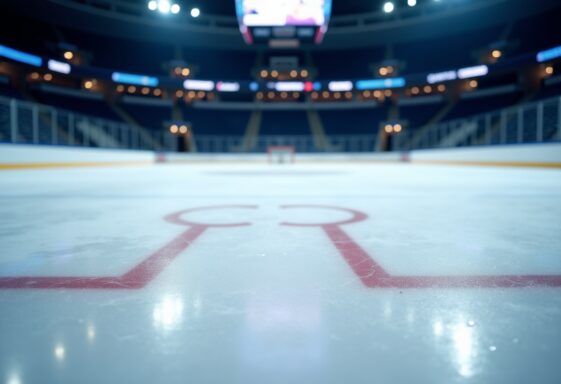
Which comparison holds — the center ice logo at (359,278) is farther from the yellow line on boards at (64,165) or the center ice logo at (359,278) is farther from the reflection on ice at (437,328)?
the yellow line on boards at (64,165)

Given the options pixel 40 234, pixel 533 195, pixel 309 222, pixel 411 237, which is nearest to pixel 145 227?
pixel 40 234

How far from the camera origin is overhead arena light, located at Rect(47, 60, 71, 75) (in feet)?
77.8

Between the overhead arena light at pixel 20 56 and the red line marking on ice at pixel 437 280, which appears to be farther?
the overhead arena light at pixel 20 56

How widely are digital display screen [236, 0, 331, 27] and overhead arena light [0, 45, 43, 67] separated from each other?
13.9m

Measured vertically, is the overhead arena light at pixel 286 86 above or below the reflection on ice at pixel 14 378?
above

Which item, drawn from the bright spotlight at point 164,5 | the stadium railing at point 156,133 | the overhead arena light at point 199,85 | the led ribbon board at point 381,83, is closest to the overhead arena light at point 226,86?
the overhead arena light at point 199,85

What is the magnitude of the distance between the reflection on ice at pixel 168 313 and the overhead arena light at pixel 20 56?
2480 centimetres

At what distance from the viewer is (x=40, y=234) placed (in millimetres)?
2346

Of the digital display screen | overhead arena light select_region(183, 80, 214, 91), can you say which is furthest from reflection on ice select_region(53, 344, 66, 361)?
overhead arena light select_region(183, 80, 214, 91)

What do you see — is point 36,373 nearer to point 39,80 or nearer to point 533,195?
point 533,195

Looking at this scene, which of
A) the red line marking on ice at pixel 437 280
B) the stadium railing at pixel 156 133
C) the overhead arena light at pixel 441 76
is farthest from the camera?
the overhead arena light at pixel 441 76

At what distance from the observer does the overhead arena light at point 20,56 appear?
67.6ft

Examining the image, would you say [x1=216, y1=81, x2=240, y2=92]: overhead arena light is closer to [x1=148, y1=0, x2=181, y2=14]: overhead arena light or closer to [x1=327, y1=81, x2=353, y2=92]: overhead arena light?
[x1=327, y1=81, x2=353, y2=92]: overhead arena light

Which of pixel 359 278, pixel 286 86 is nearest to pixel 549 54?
pixel 286 86
